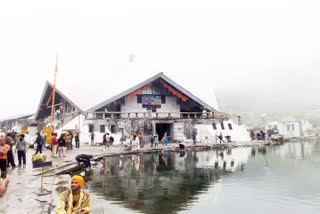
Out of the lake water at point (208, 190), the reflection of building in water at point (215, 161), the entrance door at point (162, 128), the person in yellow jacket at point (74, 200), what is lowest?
the lake water at point (208, 190)

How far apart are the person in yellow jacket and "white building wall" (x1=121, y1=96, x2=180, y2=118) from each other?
27.1m

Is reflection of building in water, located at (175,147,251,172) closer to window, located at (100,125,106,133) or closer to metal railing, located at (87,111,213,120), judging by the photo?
window, located at (100,125,106,133)

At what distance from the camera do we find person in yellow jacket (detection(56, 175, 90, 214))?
4.84 metres

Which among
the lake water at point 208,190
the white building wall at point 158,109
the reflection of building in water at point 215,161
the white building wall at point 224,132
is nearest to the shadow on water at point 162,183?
the lake water at point 208,190

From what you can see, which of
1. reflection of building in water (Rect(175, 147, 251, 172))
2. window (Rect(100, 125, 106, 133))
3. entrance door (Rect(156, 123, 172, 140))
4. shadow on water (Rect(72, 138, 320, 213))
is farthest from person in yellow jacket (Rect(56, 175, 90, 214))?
entrance door (Rect(156, 123, 172, 140))

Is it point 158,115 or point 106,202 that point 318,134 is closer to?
point 158,115

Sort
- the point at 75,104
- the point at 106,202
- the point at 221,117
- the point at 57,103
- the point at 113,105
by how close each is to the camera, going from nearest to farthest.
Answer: the point at 106,202, the point at 75,104, the point at 113,105, the point at 221,117, the point at 57,103

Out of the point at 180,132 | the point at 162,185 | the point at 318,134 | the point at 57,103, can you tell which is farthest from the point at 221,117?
the point at 318,134

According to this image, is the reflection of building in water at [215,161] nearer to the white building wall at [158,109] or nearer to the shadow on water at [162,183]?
the shadow on water at [162,183]

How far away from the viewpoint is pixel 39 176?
1162cm

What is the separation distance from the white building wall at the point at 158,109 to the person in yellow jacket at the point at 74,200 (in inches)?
1066

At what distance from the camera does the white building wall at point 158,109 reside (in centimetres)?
3409

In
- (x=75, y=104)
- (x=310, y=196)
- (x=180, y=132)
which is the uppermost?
(x=75, y=104)

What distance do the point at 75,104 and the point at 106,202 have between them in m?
24.1
